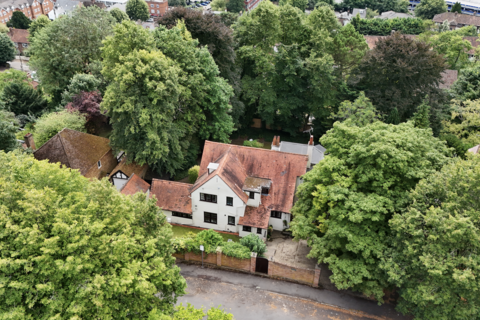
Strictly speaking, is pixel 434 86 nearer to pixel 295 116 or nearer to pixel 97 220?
pixel 295 116

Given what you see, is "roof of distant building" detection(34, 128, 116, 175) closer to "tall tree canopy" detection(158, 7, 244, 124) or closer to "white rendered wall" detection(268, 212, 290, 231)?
"tall tree canopy" detection(158, 7, 244, 124)

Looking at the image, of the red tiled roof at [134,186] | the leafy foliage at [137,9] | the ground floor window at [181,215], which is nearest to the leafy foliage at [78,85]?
the red tiled roof at [134,186]

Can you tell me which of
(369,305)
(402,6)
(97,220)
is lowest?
(369,305)

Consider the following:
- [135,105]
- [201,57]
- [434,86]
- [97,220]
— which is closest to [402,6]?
[434,86]

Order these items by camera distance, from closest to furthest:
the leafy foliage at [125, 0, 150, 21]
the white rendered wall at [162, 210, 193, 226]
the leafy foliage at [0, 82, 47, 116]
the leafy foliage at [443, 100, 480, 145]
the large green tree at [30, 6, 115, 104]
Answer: the white rendered wall at [162, 210, 193, 226] < the leafy foliage at [443, 100, 480, 145] < the leafy foliage at [0, 82, 47, 116] < the large green tree at [30, 6, 115, 104] < the leafy foliage at [125, 0, 150, 21]

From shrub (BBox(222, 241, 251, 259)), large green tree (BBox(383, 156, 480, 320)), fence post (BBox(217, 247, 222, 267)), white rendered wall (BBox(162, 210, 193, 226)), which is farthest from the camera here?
white rendered wall (BBox(162, 210, 193, 226))

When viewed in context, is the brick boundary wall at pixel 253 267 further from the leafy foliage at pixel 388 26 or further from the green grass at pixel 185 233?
the leafy foliage at pixel 388 26

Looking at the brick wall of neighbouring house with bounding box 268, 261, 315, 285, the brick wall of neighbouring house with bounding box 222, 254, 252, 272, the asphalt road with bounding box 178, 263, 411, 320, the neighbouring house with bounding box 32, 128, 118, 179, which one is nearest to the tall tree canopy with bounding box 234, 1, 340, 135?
the neighbouring house with bounding box 32, 128, 118, 179
